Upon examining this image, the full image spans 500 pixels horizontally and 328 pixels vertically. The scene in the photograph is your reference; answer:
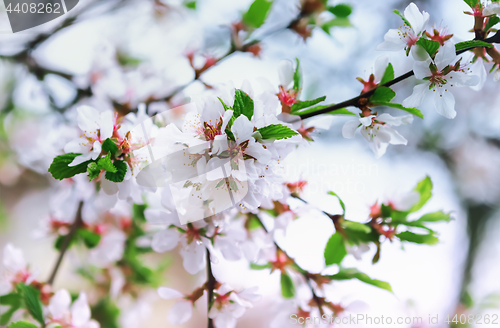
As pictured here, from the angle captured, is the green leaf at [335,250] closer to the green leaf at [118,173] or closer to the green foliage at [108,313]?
the green leaf at [118,173]

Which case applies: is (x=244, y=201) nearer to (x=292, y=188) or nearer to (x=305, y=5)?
(x=292, y=188)

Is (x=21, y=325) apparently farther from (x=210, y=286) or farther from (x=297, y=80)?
(x=297, y=80)

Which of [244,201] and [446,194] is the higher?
[244,201]

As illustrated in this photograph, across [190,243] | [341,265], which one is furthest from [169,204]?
[341,265]

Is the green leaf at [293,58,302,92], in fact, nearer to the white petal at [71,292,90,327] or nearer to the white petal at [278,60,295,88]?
the white petal at [278,60,295,88]

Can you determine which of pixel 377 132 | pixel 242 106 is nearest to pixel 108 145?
pixel 242 106

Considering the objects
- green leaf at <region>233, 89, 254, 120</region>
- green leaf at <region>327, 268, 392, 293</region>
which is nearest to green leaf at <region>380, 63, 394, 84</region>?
green leaf at <region>233, 89, 254, 120</region>

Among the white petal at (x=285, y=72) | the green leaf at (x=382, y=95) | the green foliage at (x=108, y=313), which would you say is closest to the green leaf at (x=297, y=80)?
the white petal at (x=285, y=72)
